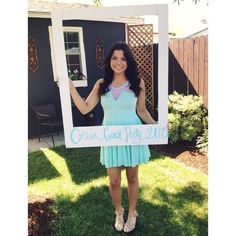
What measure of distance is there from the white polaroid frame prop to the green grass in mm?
1347

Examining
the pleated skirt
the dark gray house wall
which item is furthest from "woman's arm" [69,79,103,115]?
the dark gray house wall

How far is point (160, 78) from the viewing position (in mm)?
2006

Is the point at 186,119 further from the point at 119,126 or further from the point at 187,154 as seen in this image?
the point at 119,126

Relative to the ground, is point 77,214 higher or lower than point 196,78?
lower

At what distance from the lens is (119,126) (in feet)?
6.99

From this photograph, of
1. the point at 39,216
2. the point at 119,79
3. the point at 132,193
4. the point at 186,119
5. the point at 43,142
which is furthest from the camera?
the point at 43,142

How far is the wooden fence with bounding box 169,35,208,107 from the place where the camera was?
19.5ft

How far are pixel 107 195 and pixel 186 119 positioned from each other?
8.30 ft

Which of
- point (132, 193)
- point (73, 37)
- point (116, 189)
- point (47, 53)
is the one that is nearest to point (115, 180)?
point (116, 189)

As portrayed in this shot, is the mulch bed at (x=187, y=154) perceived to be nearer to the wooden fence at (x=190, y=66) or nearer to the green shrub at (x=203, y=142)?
the green shrub at (x=203, y=142)
